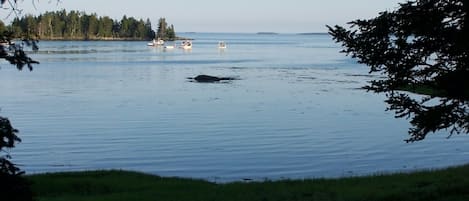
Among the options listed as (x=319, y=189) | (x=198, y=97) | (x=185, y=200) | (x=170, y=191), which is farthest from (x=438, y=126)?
(x=198, y=97)

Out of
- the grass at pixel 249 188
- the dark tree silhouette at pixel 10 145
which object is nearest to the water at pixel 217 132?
the grass at pixel 249 188

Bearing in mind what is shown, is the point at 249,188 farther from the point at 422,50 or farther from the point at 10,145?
the point at 10,145

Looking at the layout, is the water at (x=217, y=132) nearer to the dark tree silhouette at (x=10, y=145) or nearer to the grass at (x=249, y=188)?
the grass at (x=249, y=188)

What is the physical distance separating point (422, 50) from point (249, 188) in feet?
16.0

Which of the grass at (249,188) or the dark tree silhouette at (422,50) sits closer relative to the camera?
the dark tree silhouette at (422,50)

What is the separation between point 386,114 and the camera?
35219 millimetres

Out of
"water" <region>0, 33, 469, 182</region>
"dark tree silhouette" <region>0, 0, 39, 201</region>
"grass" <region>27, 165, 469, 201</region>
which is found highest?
"dark tree silhouette" <region>0, 0, 39, 201</region>

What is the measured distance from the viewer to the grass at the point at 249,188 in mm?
11680

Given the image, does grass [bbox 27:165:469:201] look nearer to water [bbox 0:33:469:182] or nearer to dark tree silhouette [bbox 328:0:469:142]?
dark tree silhouette [bbox 328:0:469:142]

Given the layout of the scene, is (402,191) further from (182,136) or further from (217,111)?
(217,111)

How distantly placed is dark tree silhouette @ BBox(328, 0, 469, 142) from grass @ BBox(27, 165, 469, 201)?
1.19 metres

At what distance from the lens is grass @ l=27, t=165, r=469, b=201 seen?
11680 millimetres

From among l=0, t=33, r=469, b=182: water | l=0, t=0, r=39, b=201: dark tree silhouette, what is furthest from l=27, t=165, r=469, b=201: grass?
l=0, t=0, r=39, b=201: dark tree silhouette

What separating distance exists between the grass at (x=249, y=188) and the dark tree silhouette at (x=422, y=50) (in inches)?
47.0
